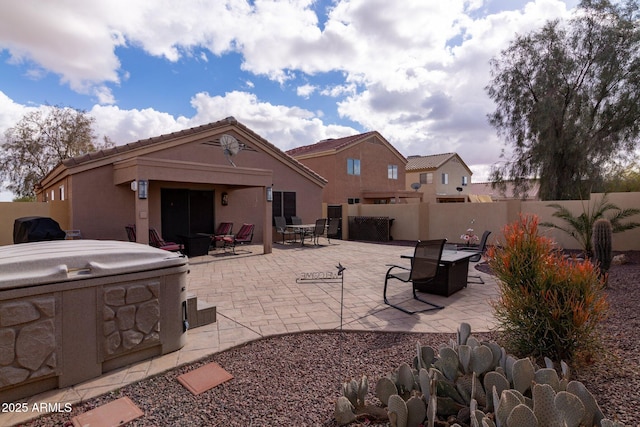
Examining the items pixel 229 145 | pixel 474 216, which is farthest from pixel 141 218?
pixel 474 216

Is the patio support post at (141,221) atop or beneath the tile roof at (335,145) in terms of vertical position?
beneath

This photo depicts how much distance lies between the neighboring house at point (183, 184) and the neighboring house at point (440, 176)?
61.9ft

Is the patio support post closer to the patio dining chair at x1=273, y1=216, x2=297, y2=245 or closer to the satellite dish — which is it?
the satellite dish

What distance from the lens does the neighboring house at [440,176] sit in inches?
1218

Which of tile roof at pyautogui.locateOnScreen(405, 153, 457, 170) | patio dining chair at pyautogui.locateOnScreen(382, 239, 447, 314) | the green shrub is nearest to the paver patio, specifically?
patio dining chair at pyautogui.locateOnScreen(382, 239, 447, 314)

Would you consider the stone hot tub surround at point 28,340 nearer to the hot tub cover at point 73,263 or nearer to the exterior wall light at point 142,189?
the hot tub cover at point 73,263

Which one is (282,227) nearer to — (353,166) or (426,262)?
(426,262)

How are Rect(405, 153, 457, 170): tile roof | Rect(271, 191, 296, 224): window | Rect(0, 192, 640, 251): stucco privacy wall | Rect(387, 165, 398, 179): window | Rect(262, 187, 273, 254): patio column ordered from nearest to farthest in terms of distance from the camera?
Rect(0, 192, 640, 251): stucco privacy wall → Rect(262, 187, 273, 254): patio column → Rect(271, 191, 296, 224): window → Rect(387, 165, 398, 179): window → Rect(405, 153, 457, 170): tile roof

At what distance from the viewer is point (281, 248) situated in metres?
12.4

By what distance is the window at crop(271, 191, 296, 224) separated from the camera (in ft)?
48.1

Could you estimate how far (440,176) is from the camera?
32.0 m

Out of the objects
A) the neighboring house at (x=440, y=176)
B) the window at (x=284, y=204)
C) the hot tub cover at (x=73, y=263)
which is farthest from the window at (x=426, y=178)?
the hot tub cover at (x=73, y=263)

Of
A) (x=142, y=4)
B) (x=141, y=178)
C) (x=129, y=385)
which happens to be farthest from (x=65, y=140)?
(x=129, y=385)

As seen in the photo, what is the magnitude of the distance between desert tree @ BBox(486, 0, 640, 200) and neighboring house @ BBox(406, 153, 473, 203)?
13460mm
